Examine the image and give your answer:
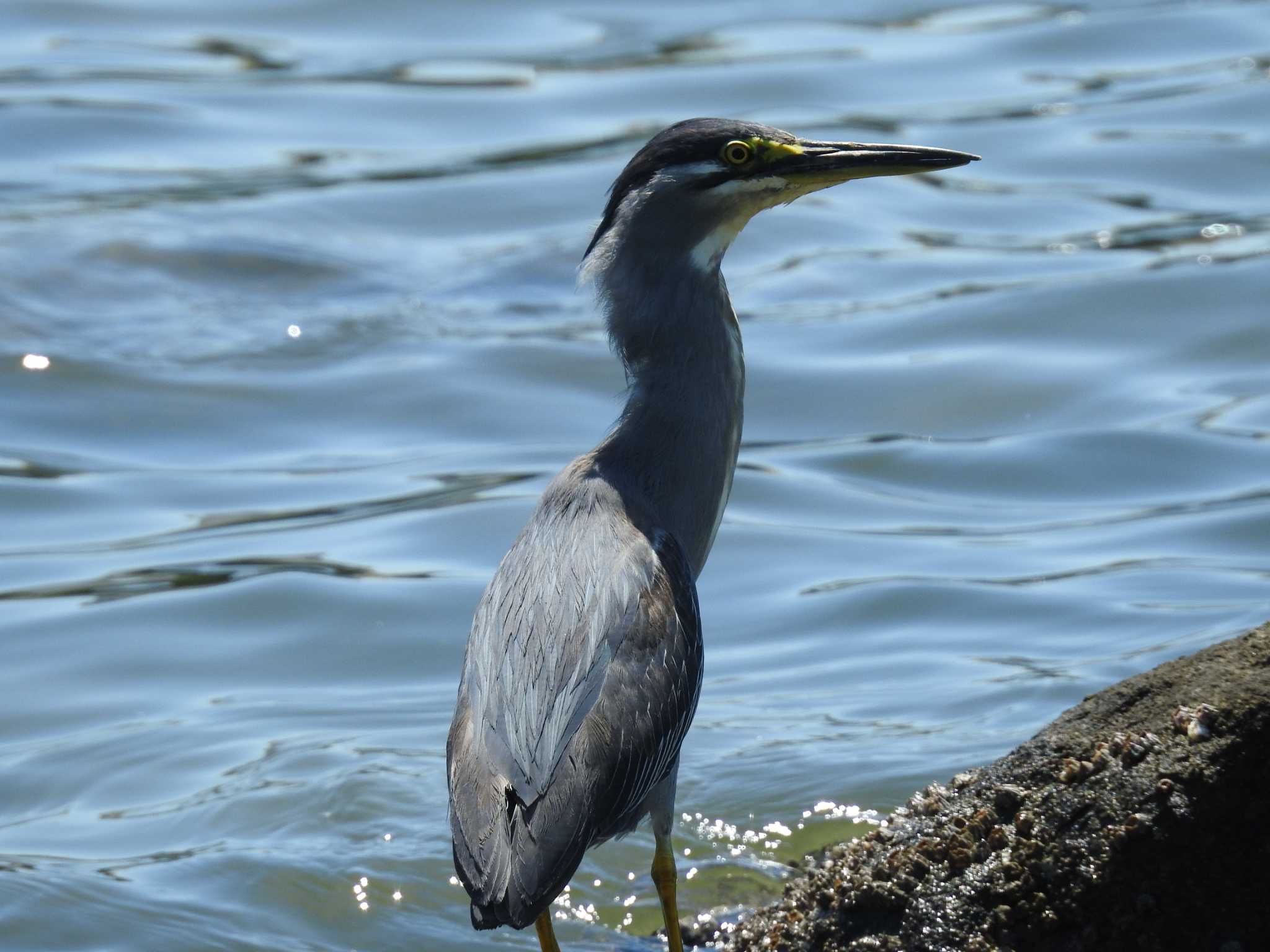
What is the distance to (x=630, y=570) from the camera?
5.05m

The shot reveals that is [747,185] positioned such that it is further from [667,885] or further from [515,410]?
[515,410]

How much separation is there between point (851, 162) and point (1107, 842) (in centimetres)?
233

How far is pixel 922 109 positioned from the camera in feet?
50.5

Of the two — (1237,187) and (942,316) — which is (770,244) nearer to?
(942,316)

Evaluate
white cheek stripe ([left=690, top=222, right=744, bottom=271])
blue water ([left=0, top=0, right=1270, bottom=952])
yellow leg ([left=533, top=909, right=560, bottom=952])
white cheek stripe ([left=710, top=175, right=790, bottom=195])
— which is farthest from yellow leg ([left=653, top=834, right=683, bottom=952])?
white cheek stripe ([left=710, top=175, right=790, bottom=195])

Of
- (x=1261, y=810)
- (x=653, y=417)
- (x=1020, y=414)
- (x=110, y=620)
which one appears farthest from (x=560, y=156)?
(x=1261, y=810)

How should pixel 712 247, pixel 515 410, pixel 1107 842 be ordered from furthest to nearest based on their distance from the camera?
pixel 515 410 → pixel 712 247 → pixel 1107 842

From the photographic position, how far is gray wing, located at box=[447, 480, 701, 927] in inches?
169

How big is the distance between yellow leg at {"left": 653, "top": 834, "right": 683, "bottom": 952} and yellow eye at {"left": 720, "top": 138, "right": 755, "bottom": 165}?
1.91 metres

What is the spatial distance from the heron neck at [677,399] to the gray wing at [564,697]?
0.22 meters

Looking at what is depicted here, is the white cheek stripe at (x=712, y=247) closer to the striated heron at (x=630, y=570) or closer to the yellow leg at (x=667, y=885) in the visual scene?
the striated heron at (x=630, y=570)

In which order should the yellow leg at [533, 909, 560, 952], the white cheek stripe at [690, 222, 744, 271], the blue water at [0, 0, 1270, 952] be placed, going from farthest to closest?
the blue water at [0, 0, 1270, 952]
the white cheek stripe at [690, 222, 744, 271]
the yellow leg at [533, 909, 560, 952]

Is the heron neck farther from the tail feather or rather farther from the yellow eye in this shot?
the tail feather

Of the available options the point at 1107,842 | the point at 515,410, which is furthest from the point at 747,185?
the point at 515,410
